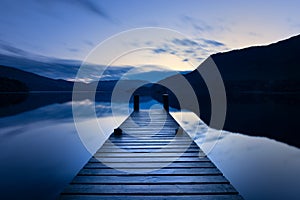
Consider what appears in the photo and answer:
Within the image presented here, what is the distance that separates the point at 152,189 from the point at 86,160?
541 centimetres

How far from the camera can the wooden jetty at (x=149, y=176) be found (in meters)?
2.48

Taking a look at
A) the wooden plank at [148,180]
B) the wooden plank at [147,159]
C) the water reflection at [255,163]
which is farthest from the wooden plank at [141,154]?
the water reflection at [255,163]

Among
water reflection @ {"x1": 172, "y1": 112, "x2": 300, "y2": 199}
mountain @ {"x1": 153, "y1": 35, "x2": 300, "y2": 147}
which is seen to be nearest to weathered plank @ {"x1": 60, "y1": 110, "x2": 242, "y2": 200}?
water reflection @ {"x1": 172, "y1": 112, "x2": 300, "y2": 199}

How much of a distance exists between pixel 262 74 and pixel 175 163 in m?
115

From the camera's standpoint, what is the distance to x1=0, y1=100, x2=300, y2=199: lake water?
4828 millimetres

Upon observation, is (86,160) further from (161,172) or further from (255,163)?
(255,163)

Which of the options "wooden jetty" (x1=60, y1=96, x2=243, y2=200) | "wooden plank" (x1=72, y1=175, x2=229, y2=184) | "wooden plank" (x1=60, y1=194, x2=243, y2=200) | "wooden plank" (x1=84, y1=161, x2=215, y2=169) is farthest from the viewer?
"wooden plank" (x1=84, y1=161, x2=215, y2=169)

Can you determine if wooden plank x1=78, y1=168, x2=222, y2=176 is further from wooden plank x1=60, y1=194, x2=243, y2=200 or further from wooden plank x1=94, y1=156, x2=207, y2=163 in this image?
wooden plank x1=60, y1=194, x2=243, y2=200

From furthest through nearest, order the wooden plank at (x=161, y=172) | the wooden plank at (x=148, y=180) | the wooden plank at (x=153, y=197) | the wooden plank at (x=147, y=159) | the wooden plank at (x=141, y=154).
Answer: the wooden plank at (x=141, y=154)
the wooden plank at (x=147, y=159)
the wooden plank at (x=161, y=172)
the wooden plank at (x=148, y=180)
the wooden plank at (x=153, y=197)

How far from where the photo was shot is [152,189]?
103 inches

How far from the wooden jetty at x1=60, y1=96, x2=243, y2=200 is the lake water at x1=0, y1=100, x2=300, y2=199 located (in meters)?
1.91

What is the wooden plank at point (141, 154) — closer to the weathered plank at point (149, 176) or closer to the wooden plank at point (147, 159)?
the weathered plank at point (149, 176)

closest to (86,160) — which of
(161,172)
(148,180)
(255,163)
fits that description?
(161,172)

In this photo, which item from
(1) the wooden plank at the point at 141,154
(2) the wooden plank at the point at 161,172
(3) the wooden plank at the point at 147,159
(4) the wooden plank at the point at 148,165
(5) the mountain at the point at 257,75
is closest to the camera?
(2) the wooden plank at the point at 161,172
